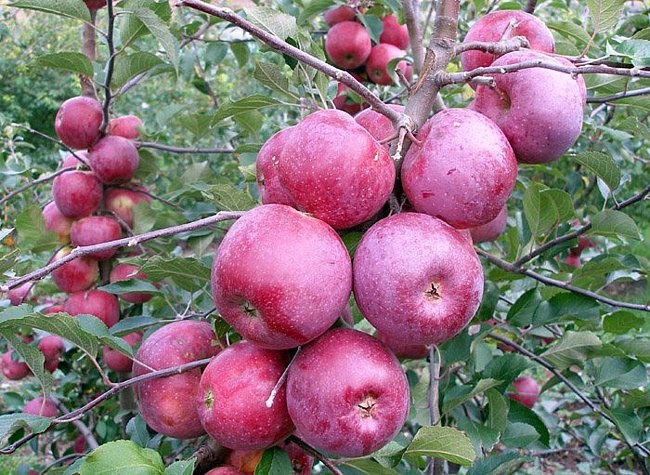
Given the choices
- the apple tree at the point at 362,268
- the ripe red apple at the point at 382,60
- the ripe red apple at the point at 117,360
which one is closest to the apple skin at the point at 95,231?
the apple tree at the point at 362,268

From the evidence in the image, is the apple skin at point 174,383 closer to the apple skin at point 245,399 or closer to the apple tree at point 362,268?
the apple tree at point 362,268

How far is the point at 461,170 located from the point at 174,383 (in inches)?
24.0

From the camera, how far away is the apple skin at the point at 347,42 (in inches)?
87.0

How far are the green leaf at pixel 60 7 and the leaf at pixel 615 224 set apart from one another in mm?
1246

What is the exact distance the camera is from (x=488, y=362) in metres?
1.42

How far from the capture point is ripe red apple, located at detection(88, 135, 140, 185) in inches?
72.7

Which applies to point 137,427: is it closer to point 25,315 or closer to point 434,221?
point 25,315

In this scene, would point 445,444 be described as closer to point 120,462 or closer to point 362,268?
point 362,268

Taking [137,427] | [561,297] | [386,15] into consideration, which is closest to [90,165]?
[137,427]

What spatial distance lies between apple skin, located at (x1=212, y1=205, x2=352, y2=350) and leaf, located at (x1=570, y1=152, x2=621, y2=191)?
69 centimetres

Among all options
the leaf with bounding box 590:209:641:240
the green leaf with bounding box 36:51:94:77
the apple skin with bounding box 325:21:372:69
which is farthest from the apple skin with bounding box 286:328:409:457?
the apple skin with bounding box 325:21:372:69

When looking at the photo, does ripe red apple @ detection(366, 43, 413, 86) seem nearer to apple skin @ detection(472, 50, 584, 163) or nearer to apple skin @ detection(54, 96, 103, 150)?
apple skin @ detection(54, 96, 103, 150)

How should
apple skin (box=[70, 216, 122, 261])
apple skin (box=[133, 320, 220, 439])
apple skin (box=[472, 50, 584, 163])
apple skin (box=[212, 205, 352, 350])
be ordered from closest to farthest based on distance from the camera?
apple skin (box=[212, 205, 352, 350]) → apple skin (box=[472, 50, 584, 163]) → apple skin (box=[133, 320, 220, 439]) → apple skin (box=[70, 216, 122, 261])

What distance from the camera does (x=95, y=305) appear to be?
184 cm
